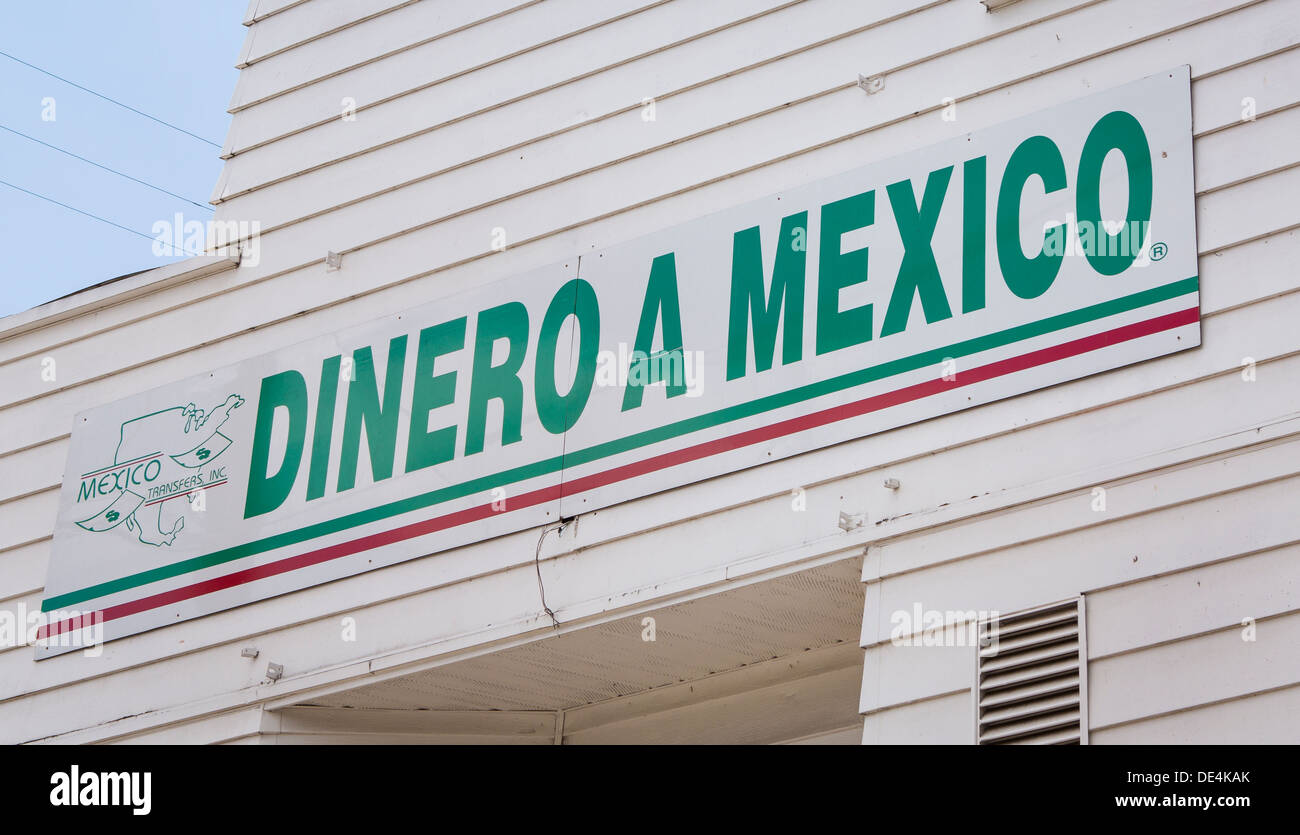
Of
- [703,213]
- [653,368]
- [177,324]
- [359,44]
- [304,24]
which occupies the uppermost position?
[304,24]

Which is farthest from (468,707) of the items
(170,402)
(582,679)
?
(170,402)

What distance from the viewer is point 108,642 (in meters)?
7.12

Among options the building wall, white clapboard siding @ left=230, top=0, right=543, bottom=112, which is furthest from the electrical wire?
white clapboard siding @ left=230, top=0, right=543, bottom=112

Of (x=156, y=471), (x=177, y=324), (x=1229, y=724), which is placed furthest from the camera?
(x=177, y=324)

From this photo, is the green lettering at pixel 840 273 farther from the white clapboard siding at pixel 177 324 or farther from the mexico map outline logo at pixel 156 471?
the mexico map outline logo at pixel 156 471

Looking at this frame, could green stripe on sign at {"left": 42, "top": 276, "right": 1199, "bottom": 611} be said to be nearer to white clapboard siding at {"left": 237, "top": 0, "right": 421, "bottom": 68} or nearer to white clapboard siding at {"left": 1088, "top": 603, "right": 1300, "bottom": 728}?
white clapboard siding at {"left": 1088, "top": 603, "right": 1300, "bottom": 728}

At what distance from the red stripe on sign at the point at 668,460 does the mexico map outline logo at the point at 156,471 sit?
34 cm

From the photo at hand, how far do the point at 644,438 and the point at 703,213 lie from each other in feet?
3.02

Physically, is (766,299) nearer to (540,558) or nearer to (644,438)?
(644,438)

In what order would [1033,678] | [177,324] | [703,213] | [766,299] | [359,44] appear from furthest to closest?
1. [359,44]
2. [177,324]
3. [703,213]
4. [766,299]
5. [1033,678]

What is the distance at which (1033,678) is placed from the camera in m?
5.15

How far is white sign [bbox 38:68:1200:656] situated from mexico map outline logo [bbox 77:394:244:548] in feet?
0.04

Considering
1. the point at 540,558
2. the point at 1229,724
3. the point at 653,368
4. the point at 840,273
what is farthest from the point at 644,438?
the point at 1229,724
